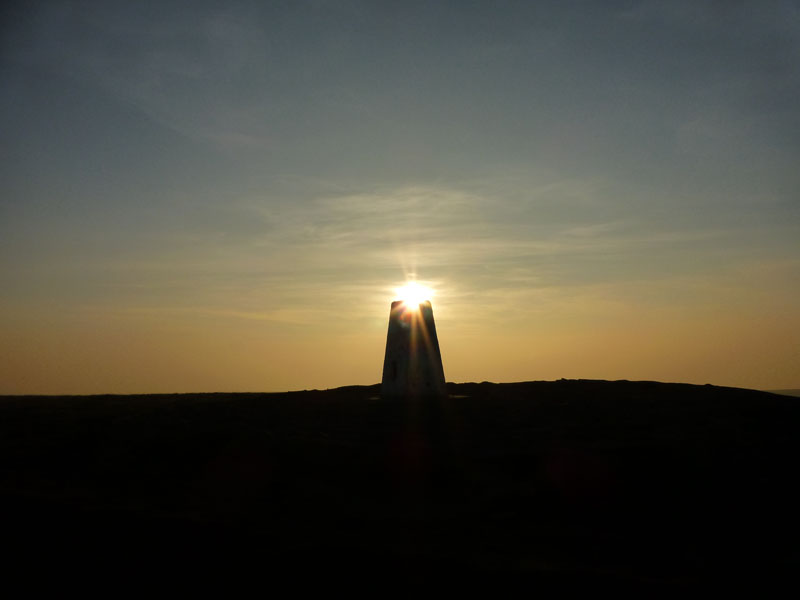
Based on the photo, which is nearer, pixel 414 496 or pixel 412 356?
pixel 414 496

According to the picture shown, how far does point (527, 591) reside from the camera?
5.11 metres

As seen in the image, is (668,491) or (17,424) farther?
(17,424)

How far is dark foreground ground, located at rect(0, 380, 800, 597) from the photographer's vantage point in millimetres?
5520

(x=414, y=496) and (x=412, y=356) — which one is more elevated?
(x=412, y=356)

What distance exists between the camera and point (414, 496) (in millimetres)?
8531

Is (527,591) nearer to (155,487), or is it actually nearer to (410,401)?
(155,487)

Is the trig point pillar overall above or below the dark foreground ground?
above

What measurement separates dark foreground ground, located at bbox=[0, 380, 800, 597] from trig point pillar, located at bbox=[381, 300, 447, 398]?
92cm

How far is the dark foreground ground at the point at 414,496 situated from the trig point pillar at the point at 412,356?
0.92 m

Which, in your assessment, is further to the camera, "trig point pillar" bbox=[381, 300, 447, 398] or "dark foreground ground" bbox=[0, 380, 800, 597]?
"trig point pillar" bbox=[381, 300, 447, 398]

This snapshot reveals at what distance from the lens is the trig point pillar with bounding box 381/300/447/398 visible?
601 inches

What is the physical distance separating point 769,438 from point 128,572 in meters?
9.64

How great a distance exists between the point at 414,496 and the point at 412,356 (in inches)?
271

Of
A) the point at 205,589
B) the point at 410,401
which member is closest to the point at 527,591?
the point at 205,589
